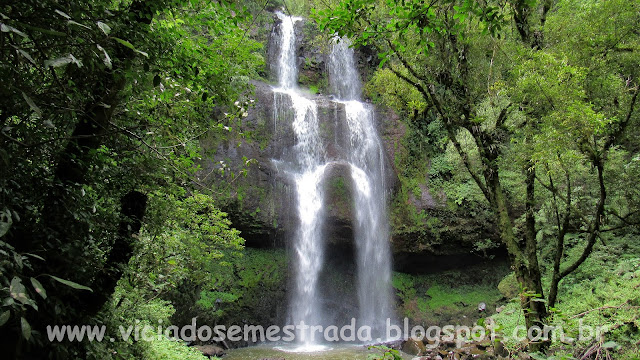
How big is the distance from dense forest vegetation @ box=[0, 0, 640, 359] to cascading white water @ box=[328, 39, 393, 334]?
4.92 m

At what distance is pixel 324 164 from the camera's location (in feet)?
50.1

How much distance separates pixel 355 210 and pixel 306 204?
6.32 ft

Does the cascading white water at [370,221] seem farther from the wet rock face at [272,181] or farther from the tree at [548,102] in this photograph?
the tree at [548,102]

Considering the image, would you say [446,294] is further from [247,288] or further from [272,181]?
[272,181]

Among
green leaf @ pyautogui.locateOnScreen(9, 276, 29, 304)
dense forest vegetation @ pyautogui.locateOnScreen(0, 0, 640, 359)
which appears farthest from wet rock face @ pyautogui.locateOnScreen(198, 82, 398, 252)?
green leaf @ pyautogui.locateOnScreen(9, 276, 29, 304)

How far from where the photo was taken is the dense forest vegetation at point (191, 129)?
2285mm

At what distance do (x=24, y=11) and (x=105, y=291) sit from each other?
2488mm

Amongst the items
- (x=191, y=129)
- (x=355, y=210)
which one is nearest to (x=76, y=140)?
(x=191, y=129)

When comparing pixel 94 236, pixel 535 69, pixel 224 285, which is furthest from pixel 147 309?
pixel 224 285

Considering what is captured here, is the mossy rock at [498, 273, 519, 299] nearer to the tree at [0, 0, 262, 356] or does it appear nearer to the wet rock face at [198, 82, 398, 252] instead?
the wet rock face at [198, 82, 398, 252]

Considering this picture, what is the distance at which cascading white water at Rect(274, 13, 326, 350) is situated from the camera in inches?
537

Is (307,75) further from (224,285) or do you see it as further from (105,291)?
(105,291)

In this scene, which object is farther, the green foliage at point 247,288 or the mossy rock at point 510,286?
the green foliage at point 247,288

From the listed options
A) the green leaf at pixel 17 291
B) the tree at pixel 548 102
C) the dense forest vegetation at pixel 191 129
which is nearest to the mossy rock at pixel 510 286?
the dense forest vegetation at pixel 191 129
